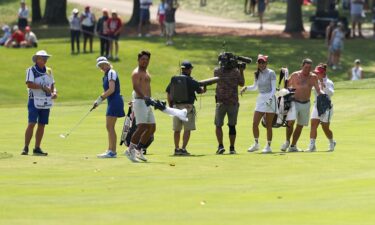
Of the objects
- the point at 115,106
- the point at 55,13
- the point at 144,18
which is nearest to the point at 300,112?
the point at 115,106

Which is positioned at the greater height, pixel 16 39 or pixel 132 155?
pixel 132 155

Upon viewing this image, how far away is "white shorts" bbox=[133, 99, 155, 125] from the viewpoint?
75.0 feet

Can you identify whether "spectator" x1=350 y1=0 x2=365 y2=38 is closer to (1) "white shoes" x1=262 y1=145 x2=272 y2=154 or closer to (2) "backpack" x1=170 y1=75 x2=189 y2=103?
(1) "white shoes" x1=262 y1=145 x2=272 y2=154

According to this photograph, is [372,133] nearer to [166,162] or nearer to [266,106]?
[266,106]

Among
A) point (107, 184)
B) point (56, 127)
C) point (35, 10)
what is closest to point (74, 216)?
point (107, 184)

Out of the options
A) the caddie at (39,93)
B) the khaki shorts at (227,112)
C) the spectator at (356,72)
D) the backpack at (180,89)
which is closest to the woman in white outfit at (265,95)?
the khaki shorts at (227,112)

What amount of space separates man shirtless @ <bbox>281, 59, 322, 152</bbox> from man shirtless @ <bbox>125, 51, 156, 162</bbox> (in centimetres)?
380

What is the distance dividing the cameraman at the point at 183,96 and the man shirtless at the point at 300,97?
77.8 inches

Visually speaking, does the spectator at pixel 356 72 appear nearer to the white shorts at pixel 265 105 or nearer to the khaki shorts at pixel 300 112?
the khaki shorts at pixel 300 112

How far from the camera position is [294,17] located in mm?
59500

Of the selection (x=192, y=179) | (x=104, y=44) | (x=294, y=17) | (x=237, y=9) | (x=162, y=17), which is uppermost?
(x=192, y=179)

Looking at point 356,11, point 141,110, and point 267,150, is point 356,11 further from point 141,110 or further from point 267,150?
point 141,110

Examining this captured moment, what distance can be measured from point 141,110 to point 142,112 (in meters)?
0.04

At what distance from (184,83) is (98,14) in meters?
45.3
